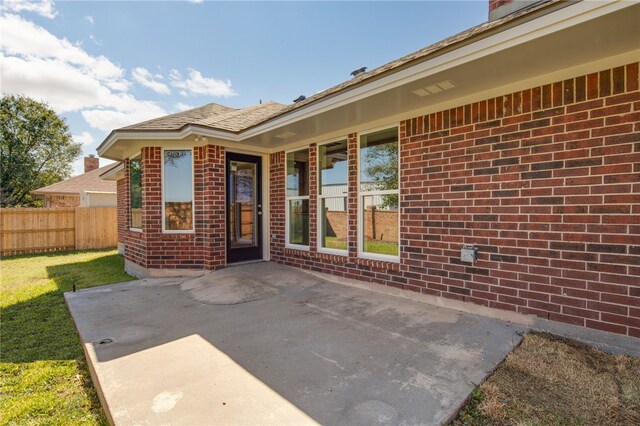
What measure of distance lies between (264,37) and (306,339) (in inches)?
304

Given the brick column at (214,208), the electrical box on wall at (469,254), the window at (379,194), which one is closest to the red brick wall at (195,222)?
the brick column at (214,208)

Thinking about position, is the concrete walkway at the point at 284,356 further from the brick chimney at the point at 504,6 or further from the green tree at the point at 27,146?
the green tree at the point at 27,146

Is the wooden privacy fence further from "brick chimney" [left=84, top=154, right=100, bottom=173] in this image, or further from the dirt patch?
the dirt patch

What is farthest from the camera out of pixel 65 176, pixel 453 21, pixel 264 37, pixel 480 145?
pixel 65 176

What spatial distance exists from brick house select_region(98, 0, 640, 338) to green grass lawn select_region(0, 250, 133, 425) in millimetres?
1722

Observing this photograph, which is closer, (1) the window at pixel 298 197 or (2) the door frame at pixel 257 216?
(1) the window at pixel 298 197

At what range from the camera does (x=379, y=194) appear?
4.80 meters

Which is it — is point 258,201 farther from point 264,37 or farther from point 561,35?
point 561,35

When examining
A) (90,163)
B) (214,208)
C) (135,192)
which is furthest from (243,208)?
(90,163)

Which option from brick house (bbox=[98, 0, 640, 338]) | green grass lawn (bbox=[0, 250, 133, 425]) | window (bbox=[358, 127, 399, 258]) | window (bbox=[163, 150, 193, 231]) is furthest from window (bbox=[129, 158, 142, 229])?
window (bbox=[358, 127, 399, 258])

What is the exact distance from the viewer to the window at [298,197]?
604cm

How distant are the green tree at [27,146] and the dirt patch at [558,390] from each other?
30.0m

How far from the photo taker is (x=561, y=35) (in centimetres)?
234

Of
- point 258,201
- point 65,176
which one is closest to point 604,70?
point 258,201
